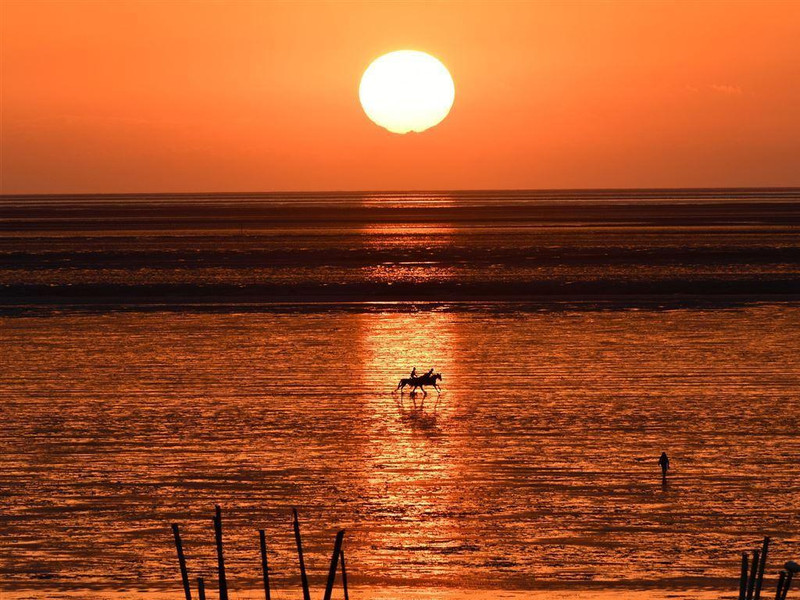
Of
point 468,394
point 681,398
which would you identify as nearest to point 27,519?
point 468,394

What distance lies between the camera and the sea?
14758 mm

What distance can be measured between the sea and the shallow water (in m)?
0.06

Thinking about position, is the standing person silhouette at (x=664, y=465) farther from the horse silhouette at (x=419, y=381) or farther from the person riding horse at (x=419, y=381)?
the horse silhouette at (x=419, y=381)

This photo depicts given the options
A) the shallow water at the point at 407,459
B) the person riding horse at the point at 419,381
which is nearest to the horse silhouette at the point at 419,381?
→ the person riding horse at the point at 419,381

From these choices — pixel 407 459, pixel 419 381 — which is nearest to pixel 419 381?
pixel 419 381

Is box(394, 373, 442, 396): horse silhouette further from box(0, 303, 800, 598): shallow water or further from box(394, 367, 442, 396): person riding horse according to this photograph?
box(0, 303, 800, 598): shallow water

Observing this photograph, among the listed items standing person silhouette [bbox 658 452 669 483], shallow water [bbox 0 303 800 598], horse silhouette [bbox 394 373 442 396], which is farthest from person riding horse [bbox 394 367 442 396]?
standing person silhouette [bbox 658 452 669 483]

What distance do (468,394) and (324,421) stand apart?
4319 millimetres

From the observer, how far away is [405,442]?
21297 mm

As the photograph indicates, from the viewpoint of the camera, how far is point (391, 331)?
124 ft

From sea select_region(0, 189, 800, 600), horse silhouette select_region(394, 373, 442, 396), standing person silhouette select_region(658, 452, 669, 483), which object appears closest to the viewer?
sea select_region(0, 189, 800, 600)

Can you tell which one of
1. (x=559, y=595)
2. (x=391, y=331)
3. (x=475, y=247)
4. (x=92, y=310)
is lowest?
(x=559, y=595)

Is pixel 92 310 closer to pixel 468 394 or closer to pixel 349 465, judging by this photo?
pixel 468 394

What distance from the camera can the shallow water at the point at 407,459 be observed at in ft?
48.9
